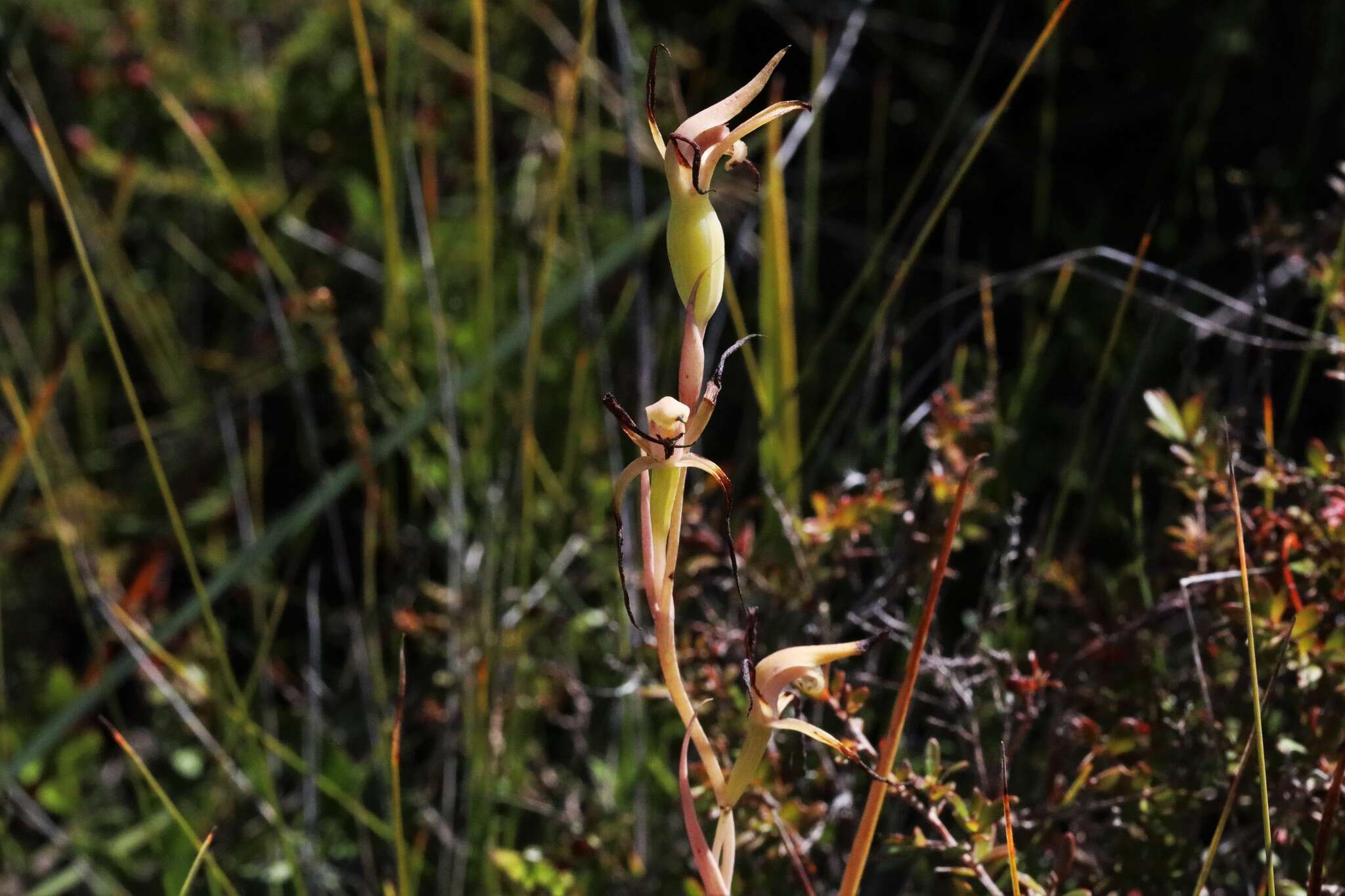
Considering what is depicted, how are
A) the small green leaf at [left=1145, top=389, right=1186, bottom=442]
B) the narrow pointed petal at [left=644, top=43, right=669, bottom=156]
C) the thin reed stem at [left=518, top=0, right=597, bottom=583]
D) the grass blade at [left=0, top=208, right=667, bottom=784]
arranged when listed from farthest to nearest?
the grass blade at [left=0, top=208, right=667, bottom=784], the thin reed stem at [left=518, top=0, right=597, bottom=583], the small green leaf at [left=1145, top=389, right=1186, bottom=442], the narrow pointed petal at [left=644, top=43, right=669, bottom=156]

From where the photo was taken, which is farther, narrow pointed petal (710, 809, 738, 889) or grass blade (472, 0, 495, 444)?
grass blade (472, 0, 495, 444)

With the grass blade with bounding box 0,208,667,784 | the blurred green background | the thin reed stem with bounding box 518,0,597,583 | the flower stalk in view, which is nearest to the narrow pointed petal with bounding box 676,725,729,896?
the flower stalk

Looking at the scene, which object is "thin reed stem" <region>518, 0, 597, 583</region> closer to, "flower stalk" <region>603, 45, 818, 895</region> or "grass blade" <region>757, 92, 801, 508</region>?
"grass blade" <region>757, 92, 801, 508</region>

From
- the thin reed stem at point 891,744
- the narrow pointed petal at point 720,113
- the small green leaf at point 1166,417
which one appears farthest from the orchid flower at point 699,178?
the small green leaf at point 1166,417

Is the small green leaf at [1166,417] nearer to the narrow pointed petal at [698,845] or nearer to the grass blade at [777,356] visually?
the grass blade at [777,356]

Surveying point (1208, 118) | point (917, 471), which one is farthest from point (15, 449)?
point (1208, 118)

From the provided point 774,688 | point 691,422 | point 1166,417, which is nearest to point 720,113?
point 691,422

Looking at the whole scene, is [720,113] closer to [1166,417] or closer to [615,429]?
[1166,417]
